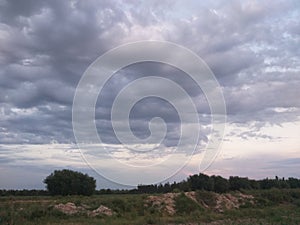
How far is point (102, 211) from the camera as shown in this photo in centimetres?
3472

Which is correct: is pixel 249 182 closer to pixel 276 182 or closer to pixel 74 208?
pixel 276 182

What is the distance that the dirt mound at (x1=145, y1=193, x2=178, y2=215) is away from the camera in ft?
127

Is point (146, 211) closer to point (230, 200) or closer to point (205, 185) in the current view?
point (230, 200)

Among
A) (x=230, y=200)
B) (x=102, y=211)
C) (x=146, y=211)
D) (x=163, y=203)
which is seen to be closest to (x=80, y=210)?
(x=102, y=211)

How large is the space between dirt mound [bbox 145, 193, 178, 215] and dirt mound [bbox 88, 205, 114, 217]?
16.8 feet

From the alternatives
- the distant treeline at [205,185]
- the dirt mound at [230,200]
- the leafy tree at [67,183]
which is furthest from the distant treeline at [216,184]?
the leafy tree at [67,183]

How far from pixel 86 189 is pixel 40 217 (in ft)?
79.6

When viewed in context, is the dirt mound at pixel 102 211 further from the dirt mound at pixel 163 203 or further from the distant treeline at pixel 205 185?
the distant treeline at pixel 205 185

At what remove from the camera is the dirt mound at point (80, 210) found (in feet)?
109

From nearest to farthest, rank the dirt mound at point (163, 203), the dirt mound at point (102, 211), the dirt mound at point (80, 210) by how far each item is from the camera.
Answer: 1. the dirt mound at point (80, 210)
2. the dirt mound at point (102, 211)
3. the dirt mound at point (163, 203)

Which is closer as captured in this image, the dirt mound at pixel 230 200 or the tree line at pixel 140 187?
the dirt mound at pixel 230 200

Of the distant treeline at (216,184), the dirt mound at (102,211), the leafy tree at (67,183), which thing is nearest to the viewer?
the dirt mound at (102,211)

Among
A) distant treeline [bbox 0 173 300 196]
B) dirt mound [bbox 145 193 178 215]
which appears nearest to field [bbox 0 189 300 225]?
dirt mound [bbox 145 193 178 215]

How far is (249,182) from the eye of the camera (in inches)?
2884
